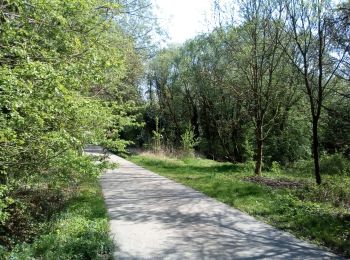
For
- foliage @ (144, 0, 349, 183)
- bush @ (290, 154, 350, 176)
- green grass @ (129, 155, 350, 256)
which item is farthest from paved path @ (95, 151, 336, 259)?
bush @ (290, 154, 350, 176)

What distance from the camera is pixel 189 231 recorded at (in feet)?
24.4

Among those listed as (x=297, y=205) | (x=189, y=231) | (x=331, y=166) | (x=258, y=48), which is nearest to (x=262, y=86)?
(x=258, y=48)

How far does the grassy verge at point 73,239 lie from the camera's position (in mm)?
5984

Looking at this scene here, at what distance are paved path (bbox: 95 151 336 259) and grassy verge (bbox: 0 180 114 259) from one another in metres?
0.28

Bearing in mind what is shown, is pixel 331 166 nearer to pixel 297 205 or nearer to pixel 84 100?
pixel 297 205

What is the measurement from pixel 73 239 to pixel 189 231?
2162mm

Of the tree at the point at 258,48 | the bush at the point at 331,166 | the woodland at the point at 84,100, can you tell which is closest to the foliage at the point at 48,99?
the woodland at the point at 84,100

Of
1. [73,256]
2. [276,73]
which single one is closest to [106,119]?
[73,256]

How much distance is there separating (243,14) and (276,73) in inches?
179

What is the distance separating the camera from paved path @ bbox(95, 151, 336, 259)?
20.3ft

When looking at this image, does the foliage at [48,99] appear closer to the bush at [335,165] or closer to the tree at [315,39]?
the tree at [315,39]

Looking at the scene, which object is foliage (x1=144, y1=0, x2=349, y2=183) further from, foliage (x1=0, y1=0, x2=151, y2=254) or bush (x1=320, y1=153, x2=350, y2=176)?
foliage (x1=0, y1=0, x2=151, y2=254)

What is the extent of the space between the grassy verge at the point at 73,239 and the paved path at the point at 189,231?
0.28m

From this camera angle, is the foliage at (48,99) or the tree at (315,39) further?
the tree at (315,39)
